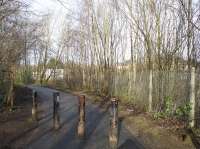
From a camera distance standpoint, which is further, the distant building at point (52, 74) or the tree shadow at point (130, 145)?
the distant building at point (52, 74)

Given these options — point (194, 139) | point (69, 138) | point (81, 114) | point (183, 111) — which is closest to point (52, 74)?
point (183, 111)

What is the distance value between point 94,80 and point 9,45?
1962cm

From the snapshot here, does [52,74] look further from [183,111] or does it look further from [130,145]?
[130,145]

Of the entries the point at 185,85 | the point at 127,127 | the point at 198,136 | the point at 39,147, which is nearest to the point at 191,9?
the point at 185,85

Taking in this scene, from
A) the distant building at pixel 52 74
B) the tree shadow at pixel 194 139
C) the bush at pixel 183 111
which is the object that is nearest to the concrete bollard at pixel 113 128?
the tree shadow at pixel 194 139

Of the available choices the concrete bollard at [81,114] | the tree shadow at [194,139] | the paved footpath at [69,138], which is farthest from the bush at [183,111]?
the concrete bollard at [81,114]

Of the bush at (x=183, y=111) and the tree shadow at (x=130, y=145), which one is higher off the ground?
the bush at (x=183, y=111)

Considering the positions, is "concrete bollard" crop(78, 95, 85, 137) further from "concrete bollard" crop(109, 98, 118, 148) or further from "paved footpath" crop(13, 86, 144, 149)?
"concrete bollard" crop(109, 98, 118, 148)

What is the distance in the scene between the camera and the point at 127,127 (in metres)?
13.5

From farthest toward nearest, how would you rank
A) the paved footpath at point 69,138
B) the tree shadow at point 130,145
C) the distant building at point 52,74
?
the distant building at point 52,74 < the paved footpath at point 69,138 < the tree shadow at point 130,145

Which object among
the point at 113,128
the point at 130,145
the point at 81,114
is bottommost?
the point at 130,145

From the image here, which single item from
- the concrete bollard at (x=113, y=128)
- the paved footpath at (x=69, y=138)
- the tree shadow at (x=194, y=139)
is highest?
the concrete bollard at (x=113, y=128)

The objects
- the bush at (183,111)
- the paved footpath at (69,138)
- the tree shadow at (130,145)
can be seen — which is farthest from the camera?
the bush at (183,111)

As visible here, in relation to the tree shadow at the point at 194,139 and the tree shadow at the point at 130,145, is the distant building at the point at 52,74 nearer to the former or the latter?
the tree shadow at the point at 194,139
